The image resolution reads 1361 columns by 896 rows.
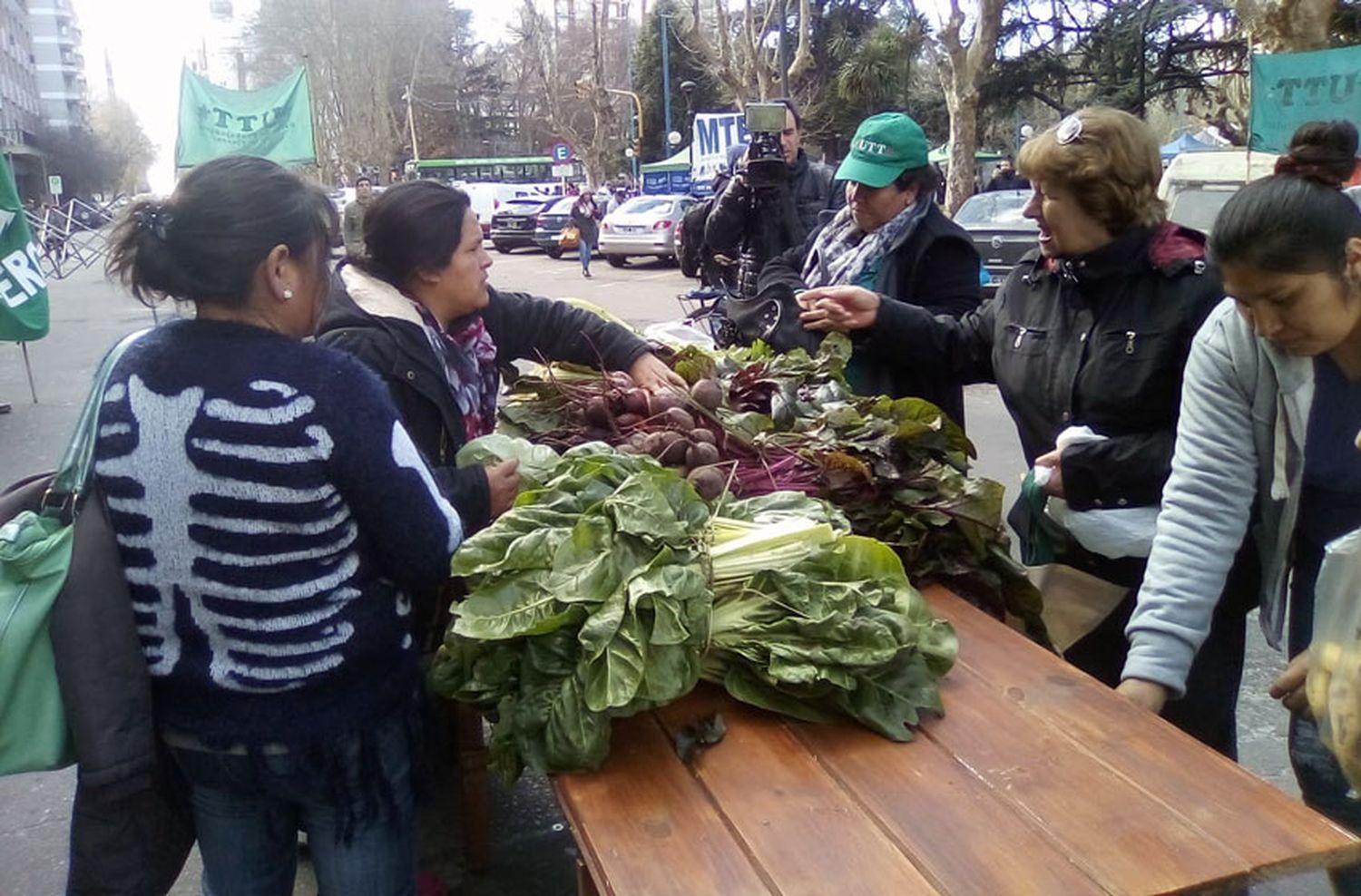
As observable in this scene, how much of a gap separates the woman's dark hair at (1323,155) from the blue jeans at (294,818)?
1.81 m

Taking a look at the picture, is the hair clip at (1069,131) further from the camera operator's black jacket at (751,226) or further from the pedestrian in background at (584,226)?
the pedestrian in background at (584,226)

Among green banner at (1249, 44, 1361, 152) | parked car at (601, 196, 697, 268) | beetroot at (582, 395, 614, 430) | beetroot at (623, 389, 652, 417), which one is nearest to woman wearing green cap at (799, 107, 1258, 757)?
beetroot at (623, 389, 652, 417)

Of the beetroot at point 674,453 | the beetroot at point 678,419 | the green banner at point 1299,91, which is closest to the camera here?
the beetroot at point 674,453

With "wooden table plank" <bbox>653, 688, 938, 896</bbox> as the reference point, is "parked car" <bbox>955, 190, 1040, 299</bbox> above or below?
above

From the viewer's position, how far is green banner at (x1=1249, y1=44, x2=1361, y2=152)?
916 centimetres

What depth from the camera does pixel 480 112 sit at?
225 ft

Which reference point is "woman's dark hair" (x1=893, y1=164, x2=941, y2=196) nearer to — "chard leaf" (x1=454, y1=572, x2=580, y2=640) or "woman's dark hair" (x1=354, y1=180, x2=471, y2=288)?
"woman's dark hair" (x1=354, y1=180, x2=471, y2=288)

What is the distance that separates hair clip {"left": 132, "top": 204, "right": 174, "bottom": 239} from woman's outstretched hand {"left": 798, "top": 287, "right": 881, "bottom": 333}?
1.82 metres

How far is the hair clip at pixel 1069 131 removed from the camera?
2.32m

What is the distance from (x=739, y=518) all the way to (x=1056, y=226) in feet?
3.08

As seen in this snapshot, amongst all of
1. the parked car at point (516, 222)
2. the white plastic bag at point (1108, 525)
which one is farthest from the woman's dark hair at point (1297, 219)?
the parked car at point (516, 222)

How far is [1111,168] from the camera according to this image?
2.31 meters

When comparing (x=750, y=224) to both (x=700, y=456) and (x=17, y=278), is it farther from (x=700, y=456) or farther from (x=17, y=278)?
(x=17, y=278)

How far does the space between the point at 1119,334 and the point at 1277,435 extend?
438mm
